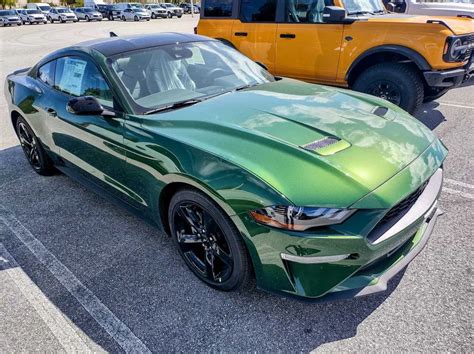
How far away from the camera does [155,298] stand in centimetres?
245

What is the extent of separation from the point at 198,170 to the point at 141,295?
→ 1.00 metres

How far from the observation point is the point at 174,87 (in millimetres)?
3020

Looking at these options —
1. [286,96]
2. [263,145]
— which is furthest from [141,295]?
[286,96]

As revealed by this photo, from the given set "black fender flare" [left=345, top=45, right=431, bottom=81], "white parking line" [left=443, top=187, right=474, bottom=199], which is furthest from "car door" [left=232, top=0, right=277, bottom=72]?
"white parking line" [left=443, top=187, right=474, bottom=199]

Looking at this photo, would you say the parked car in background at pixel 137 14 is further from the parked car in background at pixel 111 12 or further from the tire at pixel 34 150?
the tire at pixel 34 150

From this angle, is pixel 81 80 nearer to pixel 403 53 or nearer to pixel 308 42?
pixel 308 42

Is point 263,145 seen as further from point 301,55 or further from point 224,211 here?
point 301,55

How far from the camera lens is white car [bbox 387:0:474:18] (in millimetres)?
7434

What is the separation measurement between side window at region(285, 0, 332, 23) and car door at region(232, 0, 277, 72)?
0.26 m

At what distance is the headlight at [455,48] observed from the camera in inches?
177

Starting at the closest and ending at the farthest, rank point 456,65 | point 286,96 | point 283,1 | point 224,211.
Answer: point 224,211 < point 286,96 < point 456,65 < point 283,1

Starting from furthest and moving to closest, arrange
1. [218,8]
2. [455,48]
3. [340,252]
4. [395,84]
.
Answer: [218,8]
[395,84]
[455,48]
[340,252]

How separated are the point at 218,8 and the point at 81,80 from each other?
396cm

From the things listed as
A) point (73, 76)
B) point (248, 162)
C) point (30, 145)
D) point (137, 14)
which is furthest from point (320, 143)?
point (137, 14)
